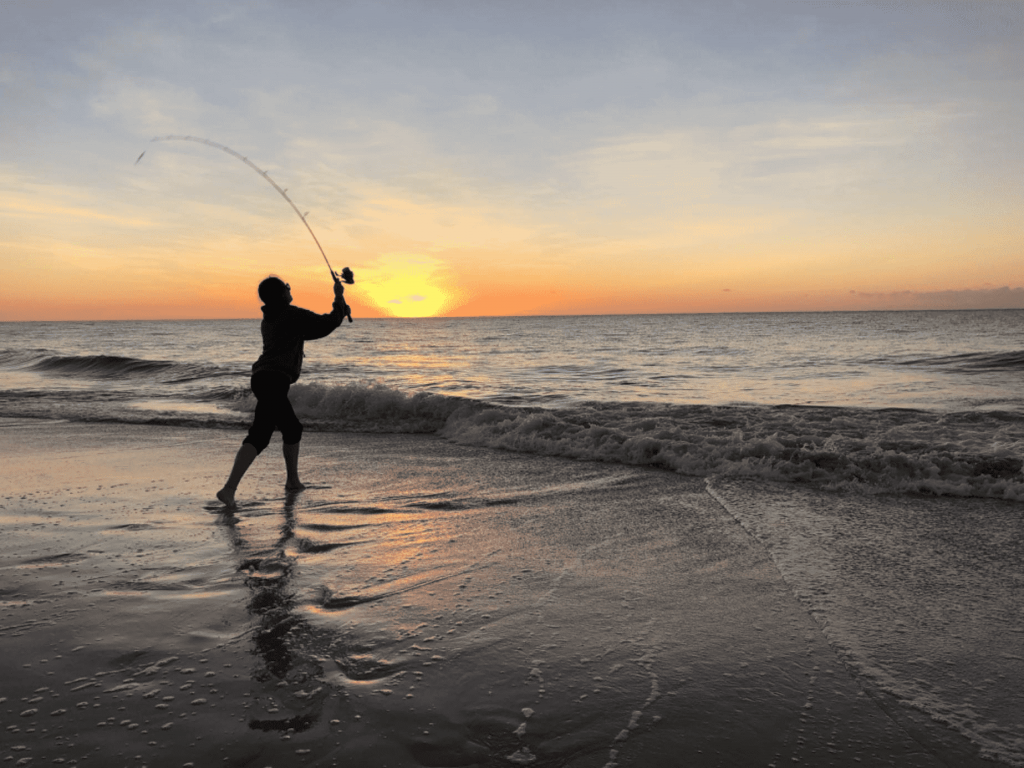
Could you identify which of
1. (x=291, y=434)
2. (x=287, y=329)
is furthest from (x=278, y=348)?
(x=291, y=434)

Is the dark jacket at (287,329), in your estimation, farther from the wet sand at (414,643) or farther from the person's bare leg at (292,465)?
the wet sand at (414,643)

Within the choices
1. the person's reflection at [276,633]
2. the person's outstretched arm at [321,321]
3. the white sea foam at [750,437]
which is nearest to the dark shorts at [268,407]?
the person's outstretched arm at [321,321]

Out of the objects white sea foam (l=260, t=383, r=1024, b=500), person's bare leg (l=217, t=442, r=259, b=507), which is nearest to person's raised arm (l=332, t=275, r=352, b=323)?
person's bare leg (l=217, t=442, r=259, b=507)

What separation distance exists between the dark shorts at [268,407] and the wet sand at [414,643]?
1.90ft

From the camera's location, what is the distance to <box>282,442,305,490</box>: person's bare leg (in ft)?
20.5

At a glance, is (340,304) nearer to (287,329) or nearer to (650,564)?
(287,329)

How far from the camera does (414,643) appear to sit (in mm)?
3033

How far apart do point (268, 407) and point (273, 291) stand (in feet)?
3.40

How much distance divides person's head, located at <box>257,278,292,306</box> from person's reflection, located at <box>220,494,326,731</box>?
2.04m

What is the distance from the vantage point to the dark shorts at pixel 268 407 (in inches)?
235

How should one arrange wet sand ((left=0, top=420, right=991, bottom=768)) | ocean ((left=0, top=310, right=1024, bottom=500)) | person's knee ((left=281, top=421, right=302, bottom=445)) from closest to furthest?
1. wet sand ((left=0, top=420, right=991, bottom=768))
2. person's knee ((left=281, top=421, right=302, bottom=445))
3. ocean ((left=0, top=310, right=1024, bottom=500))

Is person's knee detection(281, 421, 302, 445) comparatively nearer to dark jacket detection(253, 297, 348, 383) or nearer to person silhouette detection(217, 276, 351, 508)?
person silhouette detection(217, 276, 351, 508)

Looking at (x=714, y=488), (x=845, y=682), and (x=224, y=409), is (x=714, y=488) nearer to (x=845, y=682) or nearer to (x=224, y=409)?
(x=845, y=682)

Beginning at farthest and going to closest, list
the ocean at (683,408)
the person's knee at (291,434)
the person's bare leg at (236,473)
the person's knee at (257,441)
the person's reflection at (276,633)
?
the ocean at (683,408) < the person's knee at (291,434) < the person's knee at (257,441) < the person's bare leg at (236,473) < the person's reflection at (276,633)
